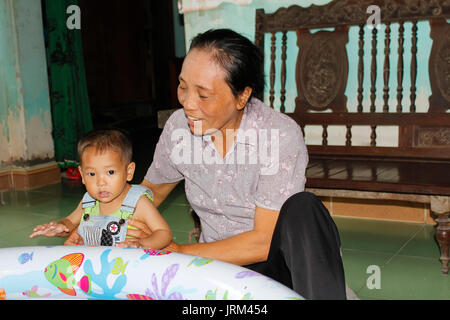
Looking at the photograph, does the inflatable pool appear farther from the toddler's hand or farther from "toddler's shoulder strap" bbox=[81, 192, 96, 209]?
"toddler's shoulder strap" bbox=[81, 192, 96, 209]

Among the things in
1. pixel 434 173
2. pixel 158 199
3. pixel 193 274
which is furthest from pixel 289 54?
pixel 193 274

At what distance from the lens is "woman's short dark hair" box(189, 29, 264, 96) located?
5.58 feet

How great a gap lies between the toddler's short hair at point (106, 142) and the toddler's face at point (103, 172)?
14mm

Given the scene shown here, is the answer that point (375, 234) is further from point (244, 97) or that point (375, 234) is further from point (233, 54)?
point (233, 54)

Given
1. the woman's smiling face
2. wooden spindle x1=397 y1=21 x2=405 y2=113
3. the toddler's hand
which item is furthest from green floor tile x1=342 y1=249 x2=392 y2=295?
the toddler's hand

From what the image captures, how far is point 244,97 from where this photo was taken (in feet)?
5.87

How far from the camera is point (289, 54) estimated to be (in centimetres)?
379

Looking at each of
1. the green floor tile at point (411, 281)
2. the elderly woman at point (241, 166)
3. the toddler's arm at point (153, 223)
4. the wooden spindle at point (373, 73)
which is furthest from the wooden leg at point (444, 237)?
the toddler's arm at point (153, 223)

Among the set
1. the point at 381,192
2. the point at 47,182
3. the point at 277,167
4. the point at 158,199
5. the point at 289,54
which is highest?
the point at 289,54

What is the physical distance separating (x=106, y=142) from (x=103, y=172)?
0.33 ft

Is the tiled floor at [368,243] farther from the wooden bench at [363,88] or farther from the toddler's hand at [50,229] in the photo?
the toddler's hand at [50,229]
